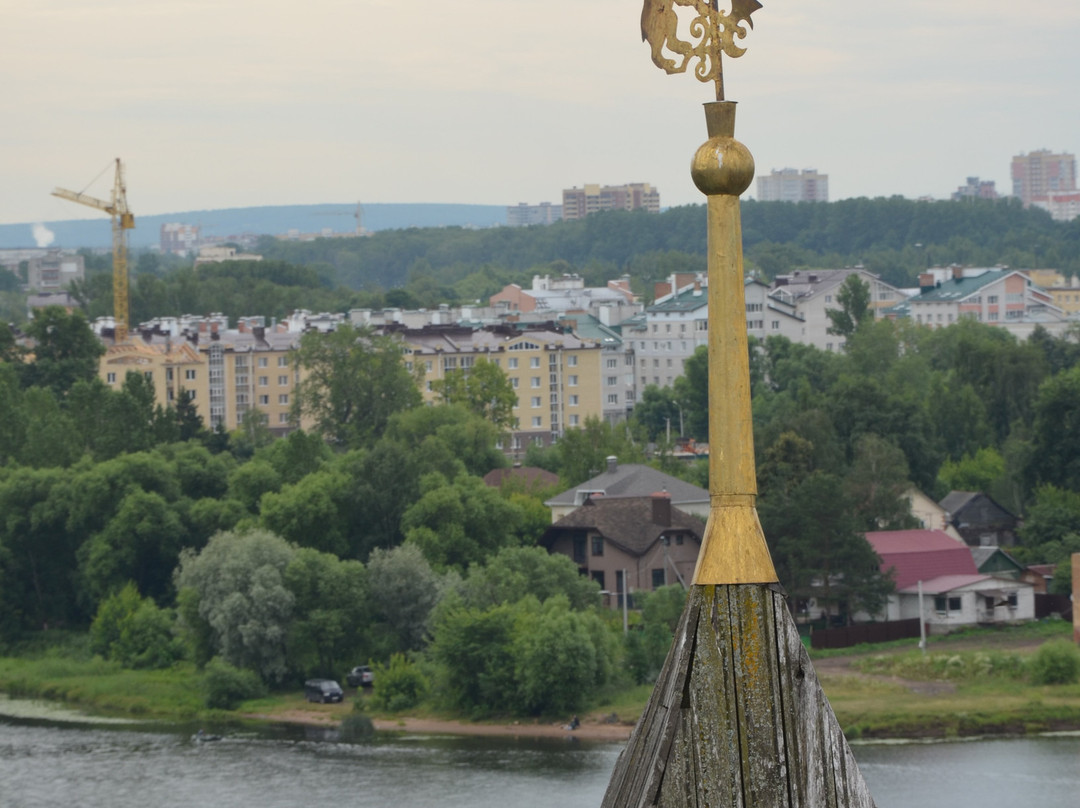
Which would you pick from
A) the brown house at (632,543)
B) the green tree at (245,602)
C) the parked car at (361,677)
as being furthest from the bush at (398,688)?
the brown house at (632,543)

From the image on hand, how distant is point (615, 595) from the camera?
44.1 meters

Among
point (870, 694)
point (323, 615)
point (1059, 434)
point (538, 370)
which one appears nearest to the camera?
point (870, 694)

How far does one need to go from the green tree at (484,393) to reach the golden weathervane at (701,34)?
63.2 meters

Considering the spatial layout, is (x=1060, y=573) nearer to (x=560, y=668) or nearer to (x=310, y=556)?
(x=560, y=668)

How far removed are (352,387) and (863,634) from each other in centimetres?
3190

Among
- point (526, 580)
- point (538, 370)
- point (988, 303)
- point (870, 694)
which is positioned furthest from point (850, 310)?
point (870, 694)

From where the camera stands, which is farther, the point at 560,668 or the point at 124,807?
the point at 560,668

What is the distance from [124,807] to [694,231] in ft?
547

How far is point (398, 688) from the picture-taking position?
3819cm

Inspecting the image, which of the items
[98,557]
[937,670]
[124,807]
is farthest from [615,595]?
[124,807]

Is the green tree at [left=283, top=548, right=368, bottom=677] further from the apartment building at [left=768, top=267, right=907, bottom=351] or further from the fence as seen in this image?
the apartment building at [left=768, top=267, right=907, bottom=351]

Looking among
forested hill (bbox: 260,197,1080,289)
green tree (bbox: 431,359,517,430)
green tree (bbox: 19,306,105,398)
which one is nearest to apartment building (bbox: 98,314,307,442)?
green tree (bbox: 19,306,105,398)

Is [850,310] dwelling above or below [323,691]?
above

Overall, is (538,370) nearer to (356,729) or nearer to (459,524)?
(459,524)
